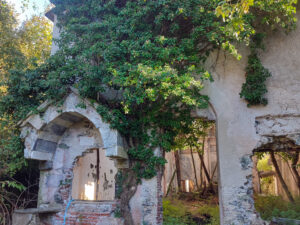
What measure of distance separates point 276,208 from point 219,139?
324 centimetres

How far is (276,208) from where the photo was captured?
8391 millimetres

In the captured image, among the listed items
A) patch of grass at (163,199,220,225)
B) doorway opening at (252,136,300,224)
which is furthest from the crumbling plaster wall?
patch of grass at (163,199,220,225)

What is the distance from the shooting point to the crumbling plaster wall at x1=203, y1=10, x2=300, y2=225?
6.83 m

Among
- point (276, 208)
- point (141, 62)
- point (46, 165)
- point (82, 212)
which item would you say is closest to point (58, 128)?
point (46, 165)

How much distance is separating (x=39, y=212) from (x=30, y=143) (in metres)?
1.97

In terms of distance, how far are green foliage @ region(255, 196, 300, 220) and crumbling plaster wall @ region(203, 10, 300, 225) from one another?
1.57 metres

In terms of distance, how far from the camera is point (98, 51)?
7055 millimetres

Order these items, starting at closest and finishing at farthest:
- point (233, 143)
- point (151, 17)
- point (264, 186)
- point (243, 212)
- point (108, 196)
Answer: point (243, 212)
point (233, 143)
point (151, 17)
point (108, 196)
point (264, 186)

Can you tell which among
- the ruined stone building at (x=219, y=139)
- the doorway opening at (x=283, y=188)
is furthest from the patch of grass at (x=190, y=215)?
the ruined stone building at (x=219, y=139)

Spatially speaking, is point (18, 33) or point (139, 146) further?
point (18, 33)

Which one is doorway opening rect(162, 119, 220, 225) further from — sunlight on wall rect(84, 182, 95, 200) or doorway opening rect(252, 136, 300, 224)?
sunlight on wall rect(84, 182, 95, 200)

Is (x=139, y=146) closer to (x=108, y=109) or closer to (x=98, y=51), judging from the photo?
(x=108, y=109)

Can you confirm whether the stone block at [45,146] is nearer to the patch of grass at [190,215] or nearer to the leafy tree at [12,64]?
the leafy tree at [12,64]

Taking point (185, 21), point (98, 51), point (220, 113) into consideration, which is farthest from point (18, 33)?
point (220, 113)
